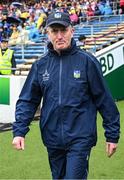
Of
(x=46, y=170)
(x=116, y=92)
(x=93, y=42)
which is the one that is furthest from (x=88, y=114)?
(x=93, y=42)

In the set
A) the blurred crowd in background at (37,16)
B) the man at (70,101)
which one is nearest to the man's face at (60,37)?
the man at (70,101)

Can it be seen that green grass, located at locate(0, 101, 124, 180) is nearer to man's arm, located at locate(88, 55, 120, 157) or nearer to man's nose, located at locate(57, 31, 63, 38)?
man's arm, located at locate(88, 55, 120, 157)

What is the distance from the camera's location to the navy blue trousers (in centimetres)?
427

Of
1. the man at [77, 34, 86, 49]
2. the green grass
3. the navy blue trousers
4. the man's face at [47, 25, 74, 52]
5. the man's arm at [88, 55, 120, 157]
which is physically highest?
the man's face at [47, 25, 74, 52]

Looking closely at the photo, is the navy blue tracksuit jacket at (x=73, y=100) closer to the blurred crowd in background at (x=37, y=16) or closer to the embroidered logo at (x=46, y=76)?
the embroidered logo at (x=46, y=76)

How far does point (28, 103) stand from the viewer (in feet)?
14.9

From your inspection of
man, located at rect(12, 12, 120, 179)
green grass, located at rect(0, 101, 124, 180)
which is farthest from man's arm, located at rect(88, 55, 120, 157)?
green grass, located at rect(0, 101, 124, 180)

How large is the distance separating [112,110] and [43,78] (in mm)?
629

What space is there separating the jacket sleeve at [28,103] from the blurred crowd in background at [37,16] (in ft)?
52.9

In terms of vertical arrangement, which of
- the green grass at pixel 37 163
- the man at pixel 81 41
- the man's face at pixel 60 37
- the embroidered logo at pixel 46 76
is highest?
the man's face at pixel 60 37

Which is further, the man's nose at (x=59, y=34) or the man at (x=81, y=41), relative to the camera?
the man at (x=81, y=41)

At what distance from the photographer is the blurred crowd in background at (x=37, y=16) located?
72.6ft

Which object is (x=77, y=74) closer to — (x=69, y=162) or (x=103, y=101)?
(x=103, y=101)

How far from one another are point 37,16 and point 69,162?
2228 centimetres
